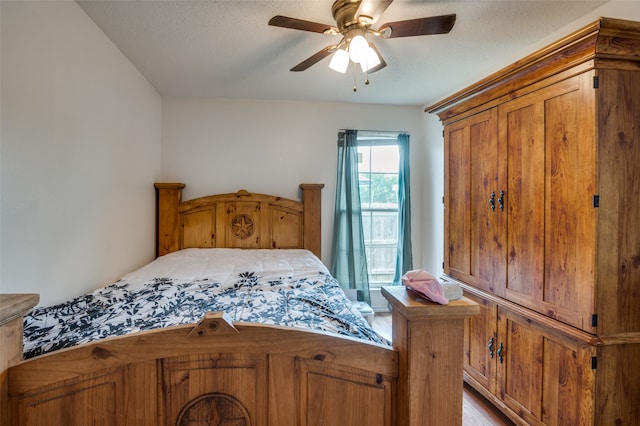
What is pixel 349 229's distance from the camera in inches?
129

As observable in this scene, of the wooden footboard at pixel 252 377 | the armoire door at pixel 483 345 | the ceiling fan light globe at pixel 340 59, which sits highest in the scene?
the ceiling fan light globe at pixel 340 59

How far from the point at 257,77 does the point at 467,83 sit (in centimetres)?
196

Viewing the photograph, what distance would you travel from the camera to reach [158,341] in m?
0.83

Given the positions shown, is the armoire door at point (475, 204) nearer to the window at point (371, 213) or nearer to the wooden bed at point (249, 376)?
the window at point (371, 213)

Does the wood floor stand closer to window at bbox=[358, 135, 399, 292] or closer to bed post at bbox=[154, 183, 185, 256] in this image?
window at bbox=[358, 135, 399, 292]

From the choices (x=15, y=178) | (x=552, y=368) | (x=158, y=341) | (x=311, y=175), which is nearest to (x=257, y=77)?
(x=311, y=175)

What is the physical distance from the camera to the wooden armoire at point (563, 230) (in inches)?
50.5

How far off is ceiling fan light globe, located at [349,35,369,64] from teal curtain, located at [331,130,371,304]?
70.3 inches

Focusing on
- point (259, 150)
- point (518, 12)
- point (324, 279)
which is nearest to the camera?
point (518, 12)

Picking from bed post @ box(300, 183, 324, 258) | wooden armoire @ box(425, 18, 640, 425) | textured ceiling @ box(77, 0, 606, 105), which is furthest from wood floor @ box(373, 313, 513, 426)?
textured ceiling @ box(77, 0, 606, 105)

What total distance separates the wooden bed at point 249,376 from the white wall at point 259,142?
97.4 inches

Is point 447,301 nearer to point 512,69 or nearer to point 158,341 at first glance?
point 158,341

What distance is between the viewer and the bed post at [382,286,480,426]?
30.6 inches

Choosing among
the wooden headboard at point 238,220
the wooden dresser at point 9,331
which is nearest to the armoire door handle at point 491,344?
the wooden headboard at point 238,220
